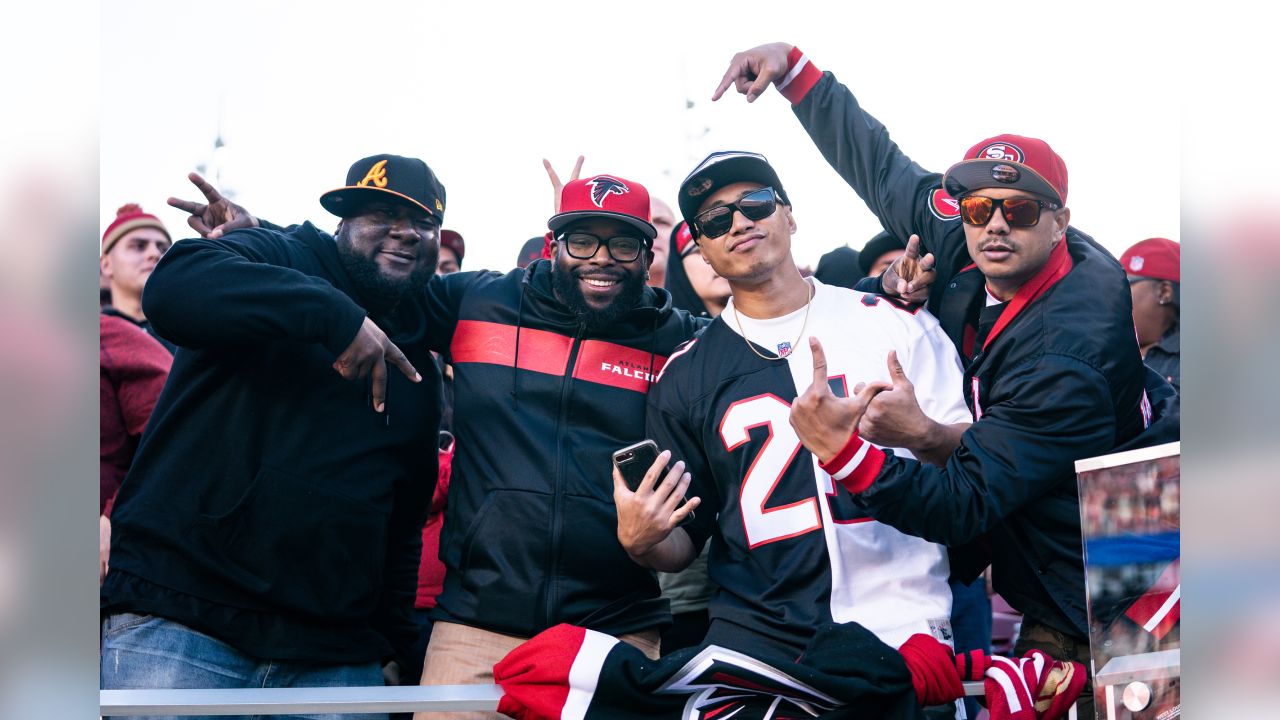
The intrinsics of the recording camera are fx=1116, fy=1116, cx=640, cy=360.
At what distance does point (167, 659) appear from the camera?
9.27 ft

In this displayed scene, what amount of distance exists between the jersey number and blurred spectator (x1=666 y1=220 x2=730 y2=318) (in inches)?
55.5

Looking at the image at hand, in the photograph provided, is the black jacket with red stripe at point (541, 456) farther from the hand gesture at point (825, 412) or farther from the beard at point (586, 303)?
the hand gesture at point (825, 412)

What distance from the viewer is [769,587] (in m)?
2.68

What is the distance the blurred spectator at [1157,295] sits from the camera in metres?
3.95

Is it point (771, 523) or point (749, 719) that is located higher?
point (771, 523)

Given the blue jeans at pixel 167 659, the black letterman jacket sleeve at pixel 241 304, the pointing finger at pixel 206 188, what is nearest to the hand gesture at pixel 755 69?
the black letterman jacket sleeve at pixel 241 304

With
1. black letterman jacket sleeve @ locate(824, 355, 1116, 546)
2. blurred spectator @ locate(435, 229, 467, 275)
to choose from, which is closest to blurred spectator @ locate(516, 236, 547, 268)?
blurred spectator @ locate(435, 229, 467, 275)

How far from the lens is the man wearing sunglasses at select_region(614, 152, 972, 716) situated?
2.63 meters

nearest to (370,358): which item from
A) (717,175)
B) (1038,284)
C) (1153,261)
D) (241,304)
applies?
(241,304)

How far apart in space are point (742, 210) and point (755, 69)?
473 mm
